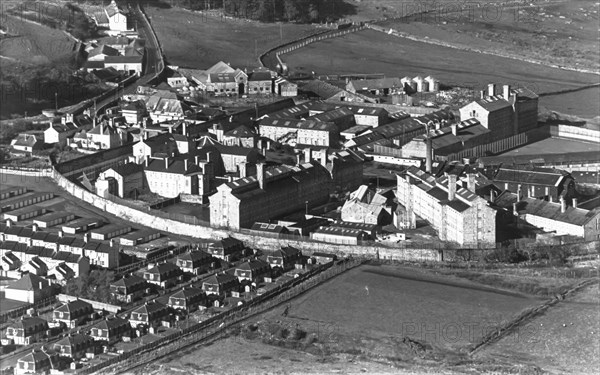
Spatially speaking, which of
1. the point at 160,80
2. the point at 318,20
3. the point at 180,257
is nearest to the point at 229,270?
the point at 180,257

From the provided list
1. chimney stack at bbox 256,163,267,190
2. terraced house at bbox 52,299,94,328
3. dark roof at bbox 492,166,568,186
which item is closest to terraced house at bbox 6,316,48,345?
terraced house at bbox 52,299,94,328

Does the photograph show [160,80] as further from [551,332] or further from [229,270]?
[551,332]

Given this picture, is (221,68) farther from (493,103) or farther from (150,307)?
(150,307)

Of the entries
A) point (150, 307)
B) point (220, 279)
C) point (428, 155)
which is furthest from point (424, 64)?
point (150, 307)

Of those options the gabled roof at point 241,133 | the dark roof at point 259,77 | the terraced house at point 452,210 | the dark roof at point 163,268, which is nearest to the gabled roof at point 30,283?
the dark roof at point 163,268

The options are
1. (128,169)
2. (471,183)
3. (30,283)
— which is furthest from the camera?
(128,169)

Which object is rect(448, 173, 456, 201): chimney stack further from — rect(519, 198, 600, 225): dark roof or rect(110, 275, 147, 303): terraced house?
rect(110, 275, 147, 303): terraced house

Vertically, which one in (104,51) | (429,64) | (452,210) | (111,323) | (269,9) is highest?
(452,210)
